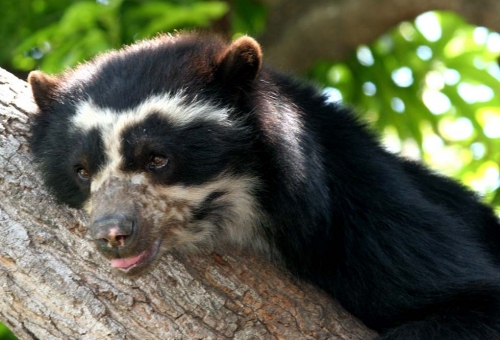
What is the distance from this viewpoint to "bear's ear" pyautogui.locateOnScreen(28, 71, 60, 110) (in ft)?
17.8

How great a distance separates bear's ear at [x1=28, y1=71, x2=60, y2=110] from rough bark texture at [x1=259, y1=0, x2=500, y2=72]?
4.59 m

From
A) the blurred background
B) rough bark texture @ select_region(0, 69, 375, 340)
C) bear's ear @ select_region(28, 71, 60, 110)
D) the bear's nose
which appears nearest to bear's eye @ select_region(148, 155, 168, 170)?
the bear's nose

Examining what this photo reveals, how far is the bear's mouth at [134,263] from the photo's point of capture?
15.6 ft

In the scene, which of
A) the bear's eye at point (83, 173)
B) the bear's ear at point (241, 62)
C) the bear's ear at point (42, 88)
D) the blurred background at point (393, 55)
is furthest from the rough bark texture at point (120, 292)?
the blurred background at point (393, 55)

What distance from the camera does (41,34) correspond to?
6.96 m

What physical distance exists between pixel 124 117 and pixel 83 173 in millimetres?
474

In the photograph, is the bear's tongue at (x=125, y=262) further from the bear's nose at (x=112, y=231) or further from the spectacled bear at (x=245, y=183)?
the bear's nose at (x=112, y=231)

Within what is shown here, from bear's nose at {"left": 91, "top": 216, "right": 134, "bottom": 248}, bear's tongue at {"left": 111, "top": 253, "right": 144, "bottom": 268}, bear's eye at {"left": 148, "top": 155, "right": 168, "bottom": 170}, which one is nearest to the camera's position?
bear's nose at {"left": 91, "top": 216, "right": 134, "bottom": 248}

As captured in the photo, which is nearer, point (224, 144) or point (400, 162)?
point (224, 144)

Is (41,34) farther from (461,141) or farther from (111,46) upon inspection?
(461,141)

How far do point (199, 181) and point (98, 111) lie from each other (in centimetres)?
73

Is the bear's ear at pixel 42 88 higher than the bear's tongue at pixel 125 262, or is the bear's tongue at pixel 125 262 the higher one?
the bear's ear at pixel 42 88

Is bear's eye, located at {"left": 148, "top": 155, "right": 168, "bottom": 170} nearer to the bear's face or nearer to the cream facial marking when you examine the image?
the bear's face

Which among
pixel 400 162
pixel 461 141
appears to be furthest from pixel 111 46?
pixel 461 141
